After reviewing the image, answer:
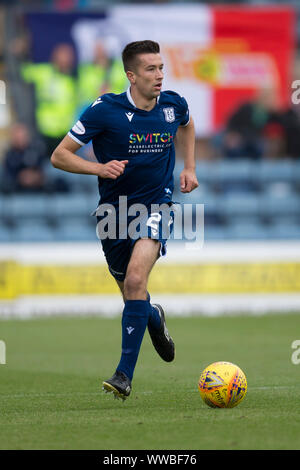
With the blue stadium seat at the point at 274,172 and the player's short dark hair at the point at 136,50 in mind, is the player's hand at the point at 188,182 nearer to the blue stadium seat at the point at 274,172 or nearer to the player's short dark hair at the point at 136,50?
the player's short dark hair at the point at 136,50

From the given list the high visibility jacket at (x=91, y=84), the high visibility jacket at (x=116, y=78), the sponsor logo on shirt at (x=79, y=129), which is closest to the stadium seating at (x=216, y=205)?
the high visibility jacket at (x=91, y=84)

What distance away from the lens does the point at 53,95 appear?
18.1 m

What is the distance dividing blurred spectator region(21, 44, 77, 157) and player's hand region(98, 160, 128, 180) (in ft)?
37.6

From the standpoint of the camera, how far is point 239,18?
19156 mm

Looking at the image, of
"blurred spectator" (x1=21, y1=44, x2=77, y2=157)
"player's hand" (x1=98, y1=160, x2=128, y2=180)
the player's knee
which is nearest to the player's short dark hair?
"player's hand" (x1=98, y1=160, x2=128, y2=180)

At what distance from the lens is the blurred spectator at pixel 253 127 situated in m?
18.3

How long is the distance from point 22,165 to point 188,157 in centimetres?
932

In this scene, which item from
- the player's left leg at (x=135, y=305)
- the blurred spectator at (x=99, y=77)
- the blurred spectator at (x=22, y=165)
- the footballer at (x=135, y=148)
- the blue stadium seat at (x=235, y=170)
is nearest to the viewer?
the player's left leg at (x=135, y=305)

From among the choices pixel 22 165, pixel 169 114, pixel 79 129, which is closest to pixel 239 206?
pixel 22 165

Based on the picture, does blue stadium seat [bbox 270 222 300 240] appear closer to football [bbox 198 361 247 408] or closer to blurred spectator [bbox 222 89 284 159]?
blurred spectator [bbox 222 89 284 159]

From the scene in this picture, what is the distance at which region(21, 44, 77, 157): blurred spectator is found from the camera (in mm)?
18062

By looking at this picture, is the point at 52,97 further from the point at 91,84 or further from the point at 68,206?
the point at 68,206

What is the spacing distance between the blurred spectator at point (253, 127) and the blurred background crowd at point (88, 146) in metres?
0.02

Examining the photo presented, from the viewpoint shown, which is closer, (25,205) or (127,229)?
(127,229)
